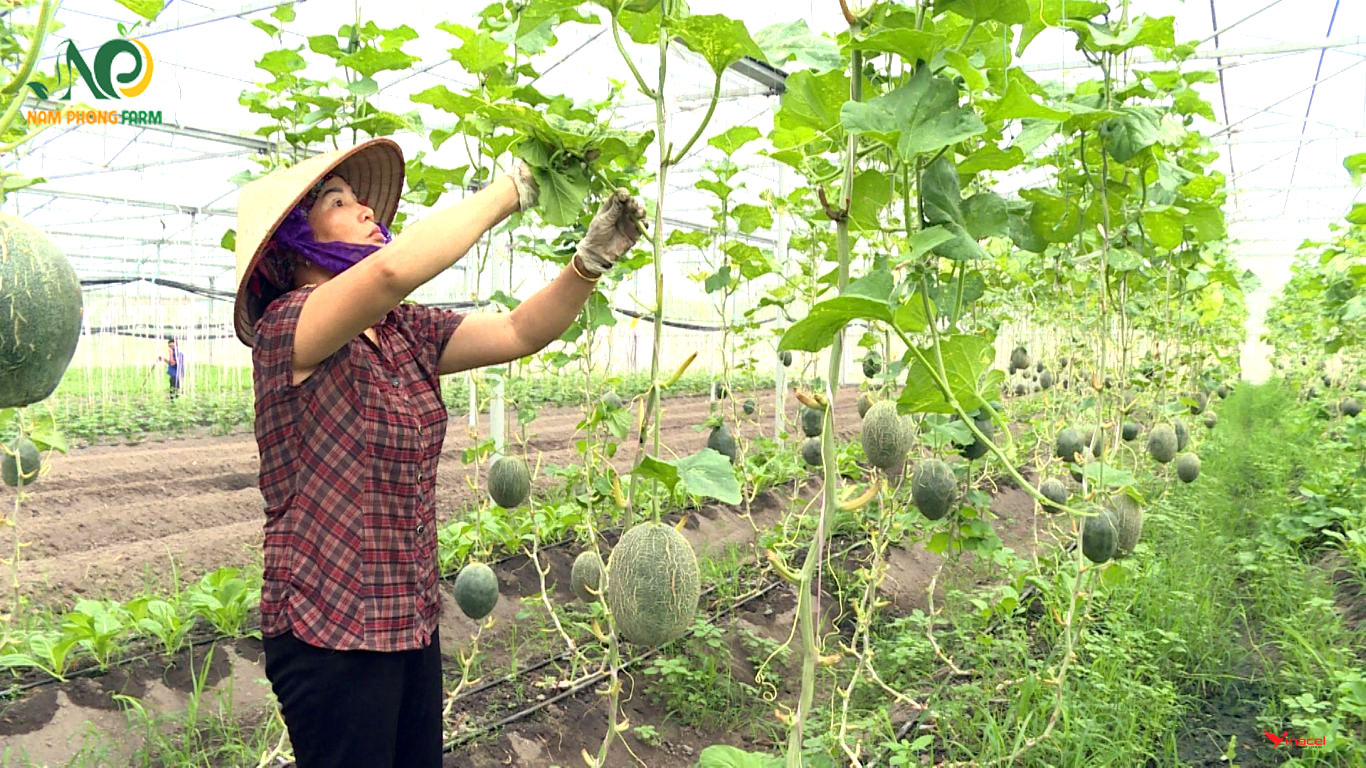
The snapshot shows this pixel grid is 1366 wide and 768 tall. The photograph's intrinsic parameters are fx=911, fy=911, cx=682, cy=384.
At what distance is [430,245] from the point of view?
5.36 ft

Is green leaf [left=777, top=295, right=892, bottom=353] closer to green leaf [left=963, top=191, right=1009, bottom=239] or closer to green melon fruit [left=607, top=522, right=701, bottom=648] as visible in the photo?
green melon fruit [left=607, top=522, right=701, bottom=648]

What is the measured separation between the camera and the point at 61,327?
1.12m

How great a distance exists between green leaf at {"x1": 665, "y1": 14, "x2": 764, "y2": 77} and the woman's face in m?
0.85

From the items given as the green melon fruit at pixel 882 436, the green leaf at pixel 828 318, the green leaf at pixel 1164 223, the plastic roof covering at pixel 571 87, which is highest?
the plastic roof covering at pixel 571 87

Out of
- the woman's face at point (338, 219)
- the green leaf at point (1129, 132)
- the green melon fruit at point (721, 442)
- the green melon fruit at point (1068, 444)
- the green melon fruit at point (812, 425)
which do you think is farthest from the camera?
the green melon fruit at point (812, 425)

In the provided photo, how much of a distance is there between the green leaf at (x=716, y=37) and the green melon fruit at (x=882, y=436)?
1.06 metres

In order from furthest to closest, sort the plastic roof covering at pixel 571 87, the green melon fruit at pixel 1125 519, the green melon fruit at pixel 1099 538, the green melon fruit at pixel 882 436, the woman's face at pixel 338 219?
1. the plastic roof covering at pixel 571 87
2. the green melon fruit at pixel 1125 519
3. the green melon fruit at pixel 1099 538
4. the green melon fruit at pixel 882 436
5. the woman's face at pixel 338 219

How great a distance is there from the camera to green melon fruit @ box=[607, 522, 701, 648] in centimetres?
161

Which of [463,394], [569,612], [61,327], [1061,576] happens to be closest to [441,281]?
[463,394]

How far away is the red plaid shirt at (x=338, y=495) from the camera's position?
1781 mm

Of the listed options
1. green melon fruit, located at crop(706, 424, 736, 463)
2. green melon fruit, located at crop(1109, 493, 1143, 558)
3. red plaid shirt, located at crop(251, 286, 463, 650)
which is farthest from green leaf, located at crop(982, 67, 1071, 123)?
green melon fruit, located at crop(706, 424, 736, 463)

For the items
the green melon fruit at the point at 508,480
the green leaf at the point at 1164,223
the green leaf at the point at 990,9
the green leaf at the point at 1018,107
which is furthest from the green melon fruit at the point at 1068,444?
the green leaf at the point at 990,9

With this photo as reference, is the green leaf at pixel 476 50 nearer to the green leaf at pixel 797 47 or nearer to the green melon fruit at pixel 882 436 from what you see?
the green leaf at pixel 797 47

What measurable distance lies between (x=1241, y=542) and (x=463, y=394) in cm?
1019
